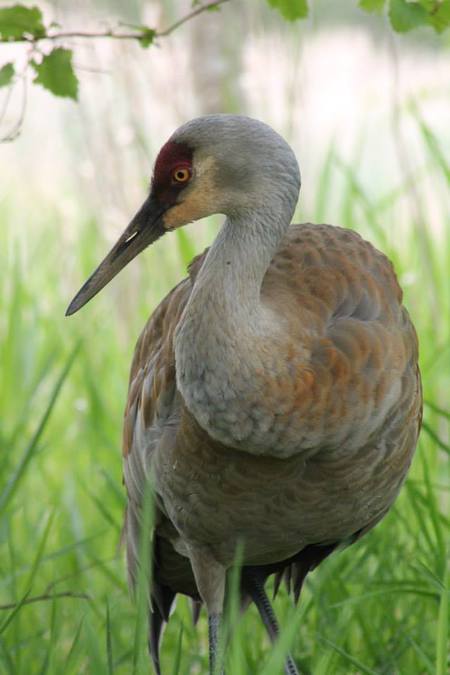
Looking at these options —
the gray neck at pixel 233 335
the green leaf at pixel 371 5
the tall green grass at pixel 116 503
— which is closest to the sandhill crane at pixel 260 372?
the gray neck at pixel 233 335

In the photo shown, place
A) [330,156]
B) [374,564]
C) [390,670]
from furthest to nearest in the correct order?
[330,156] → [374,564] → [390,670]

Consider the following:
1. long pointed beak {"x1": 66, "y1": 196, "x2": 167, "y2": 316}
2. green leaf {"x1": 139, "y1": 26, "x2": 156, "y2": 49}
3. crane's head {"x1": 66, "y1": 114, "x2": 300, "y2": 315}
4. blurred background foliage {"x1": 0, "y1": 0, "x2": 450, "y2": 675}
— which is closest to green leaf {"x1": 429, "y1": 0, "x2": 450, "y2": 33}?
crane's head {"x1": 66, "y1": 114, "x2": 300, "y2": 315}

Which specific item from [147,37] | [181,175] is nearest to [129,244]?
[181,175]

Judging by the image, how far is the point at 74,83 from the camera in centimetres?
268

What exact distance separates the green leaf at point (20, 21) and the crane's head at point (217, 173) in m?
0.37

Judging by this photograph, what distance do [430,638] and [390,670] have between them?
0.64 ft

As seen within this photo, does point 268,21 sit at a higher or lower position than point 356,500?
higher

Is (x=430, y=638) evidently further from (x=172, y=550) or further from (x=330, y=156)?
(x=330, y=156)

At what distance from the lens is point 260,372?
8.82 ft

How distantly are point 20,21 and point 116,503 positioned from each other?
2.05m

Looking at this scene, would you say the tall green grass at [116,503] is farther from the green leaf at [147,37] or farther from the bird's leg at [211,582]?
the green leaf at [147,37]

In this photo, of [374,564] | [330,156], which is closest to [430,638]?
[374,564]

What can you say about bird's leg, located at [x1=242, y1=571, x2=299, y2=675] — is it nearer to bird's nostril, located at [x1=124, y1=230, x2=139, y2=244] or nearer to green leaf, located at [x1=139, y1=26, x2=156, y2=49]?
bird's nostril, located at [x1=124, y1=230, x2=139, y2=244]

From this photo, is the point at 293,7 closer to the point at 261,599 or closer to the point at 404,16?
the point at 404,16
